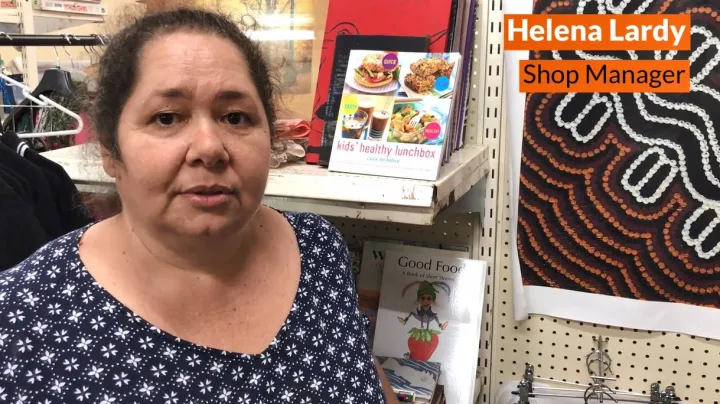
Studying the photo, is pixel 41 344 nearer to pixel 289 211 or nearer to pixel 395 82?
pixel 289 211

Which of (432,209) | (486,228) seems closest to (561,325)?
(486,228)

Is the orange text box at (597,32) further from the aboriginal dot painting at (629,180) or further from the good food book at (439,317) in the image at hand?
the good food book at (439,317)

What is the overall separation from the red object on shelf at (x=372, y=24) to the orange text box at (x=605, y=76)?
0.74ft

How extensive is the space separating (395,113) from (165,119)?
44 centimetres

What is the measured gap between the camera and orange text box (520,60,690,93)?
1.15 metres

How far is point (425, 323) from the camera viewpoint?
50.2 inches

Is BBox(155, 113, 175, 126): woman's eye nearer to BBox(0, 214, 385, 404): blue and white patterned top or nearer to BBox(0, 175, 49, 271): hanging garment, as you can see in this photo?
BBox(0, 214, 385, 404): blue and white patterned top

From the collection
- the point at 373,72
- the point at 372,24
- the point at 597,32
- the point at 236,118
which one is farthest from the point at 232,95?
the point at 597,32

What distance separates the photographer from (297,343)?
83 cm

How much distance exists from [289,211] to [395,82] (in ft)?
0.96

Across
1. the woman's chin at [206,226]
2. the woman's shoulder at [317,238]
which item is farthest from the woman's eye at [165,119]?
the woman's shoulder at [317,238]

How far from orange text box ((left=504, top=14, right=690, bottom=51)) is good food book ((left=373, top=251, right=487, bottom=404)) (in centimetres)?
47

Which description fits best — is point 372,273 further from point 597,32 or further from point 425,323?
point 597,32

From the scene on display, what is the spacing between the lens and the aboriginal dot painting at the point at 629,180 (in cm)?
115
